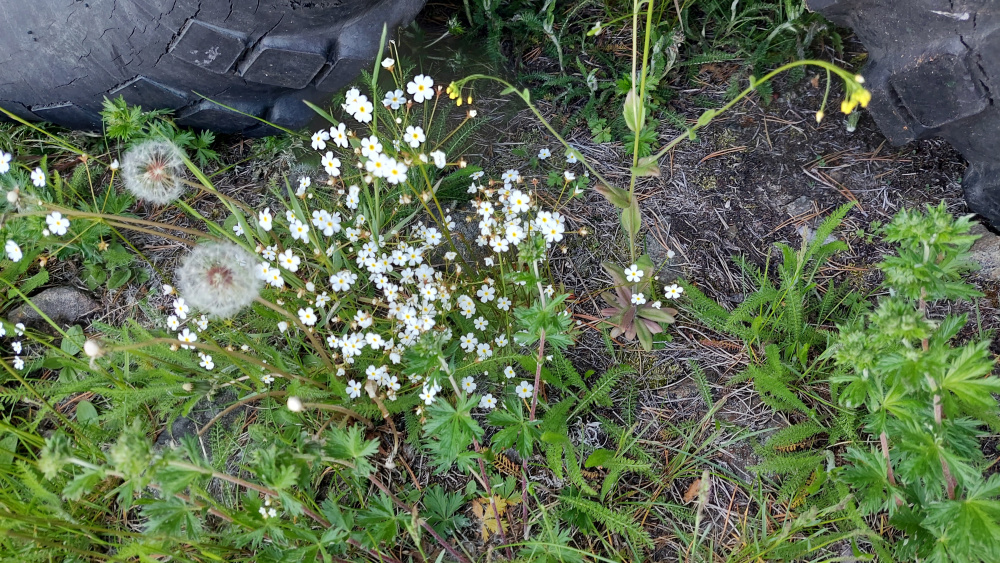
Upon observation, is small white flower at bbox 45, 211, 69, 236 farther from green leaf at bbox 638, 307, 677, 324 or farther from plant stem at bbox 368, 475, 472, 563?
green leaf at bbox 638, 307, 677, 324

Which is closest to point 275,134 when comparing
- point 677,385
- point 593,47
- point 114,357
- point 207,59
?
point 207,59

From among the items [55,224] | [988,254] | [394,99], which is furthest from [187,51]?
[988,254]

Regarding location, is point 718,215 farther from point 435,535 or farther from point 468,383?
point 435,535

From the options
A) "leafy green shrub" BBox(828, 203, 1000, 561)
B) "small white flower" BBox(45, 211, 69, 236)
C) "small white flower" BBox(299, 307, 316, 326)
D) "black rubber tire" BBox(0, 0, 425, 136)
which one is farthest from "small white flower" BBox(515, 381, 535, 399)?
"small white flower" BBox(45, 211, 69, 236)

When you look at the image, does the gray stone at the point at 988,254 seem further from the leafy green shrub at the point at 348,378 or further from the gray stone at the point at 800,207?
the leafy green shrub at the point at 348,378

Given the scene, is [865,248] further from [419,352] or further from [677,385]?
[419,352]
